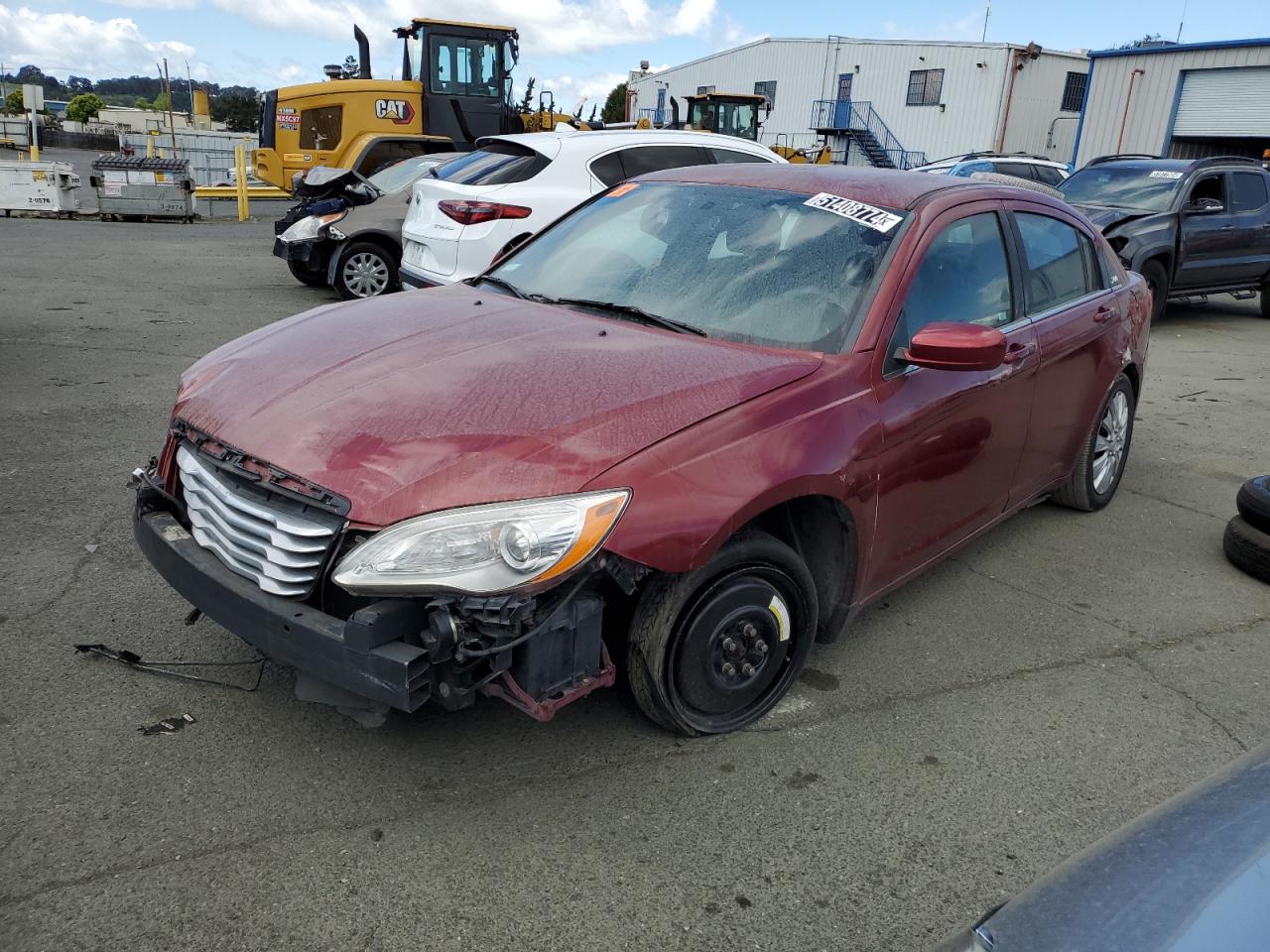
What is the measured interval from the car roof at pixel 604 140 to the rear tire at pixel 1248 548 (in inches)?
234

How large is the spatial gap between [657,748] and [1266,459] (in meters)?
5.46

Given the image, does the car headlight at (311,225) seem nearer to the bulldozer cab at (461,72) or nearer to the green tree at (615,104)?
the bulldozer cab at (461,72)

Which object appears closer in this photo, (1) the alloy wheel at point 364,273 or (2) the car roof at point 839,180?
(2) the car roof at point 839,180

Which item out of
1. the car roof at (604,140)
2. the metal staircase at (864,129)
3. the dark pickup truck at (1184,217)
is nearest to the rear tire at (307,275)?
the car roof at (604,140)

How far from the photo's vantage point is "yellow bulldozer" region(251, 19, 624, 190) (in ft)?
56.2

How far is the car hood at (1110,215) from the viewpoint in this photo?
428 inches

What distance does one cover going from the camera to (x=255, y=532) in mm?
2598

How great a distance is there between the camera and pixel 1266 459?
6.46 metres

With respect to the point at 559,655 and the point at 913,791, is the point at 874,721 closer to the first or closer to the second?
the point at 913,791

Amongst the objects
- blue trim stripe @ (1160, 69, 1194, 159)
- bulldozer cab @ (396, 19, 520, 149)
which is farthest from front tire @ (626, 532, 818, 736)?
blue trim stripe @ (1160, 69, 1194, 159)

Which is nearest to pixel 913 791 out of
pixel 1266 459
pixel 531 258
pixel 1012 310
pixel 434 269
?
pixel 1012 310

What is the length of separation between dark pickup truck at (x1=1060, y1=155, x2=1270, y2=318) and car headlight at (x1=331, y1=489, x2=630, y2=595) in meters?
9.97

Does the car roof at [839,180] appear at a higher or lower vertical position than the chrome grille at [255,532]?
higher

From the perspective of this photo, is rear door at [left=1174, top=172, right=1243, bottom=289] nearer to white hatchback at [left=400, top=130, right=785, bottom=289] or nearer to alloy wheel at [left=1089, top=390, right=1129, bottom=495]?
white hatchback at [left=400, top=130, right=785, bottom=289]
